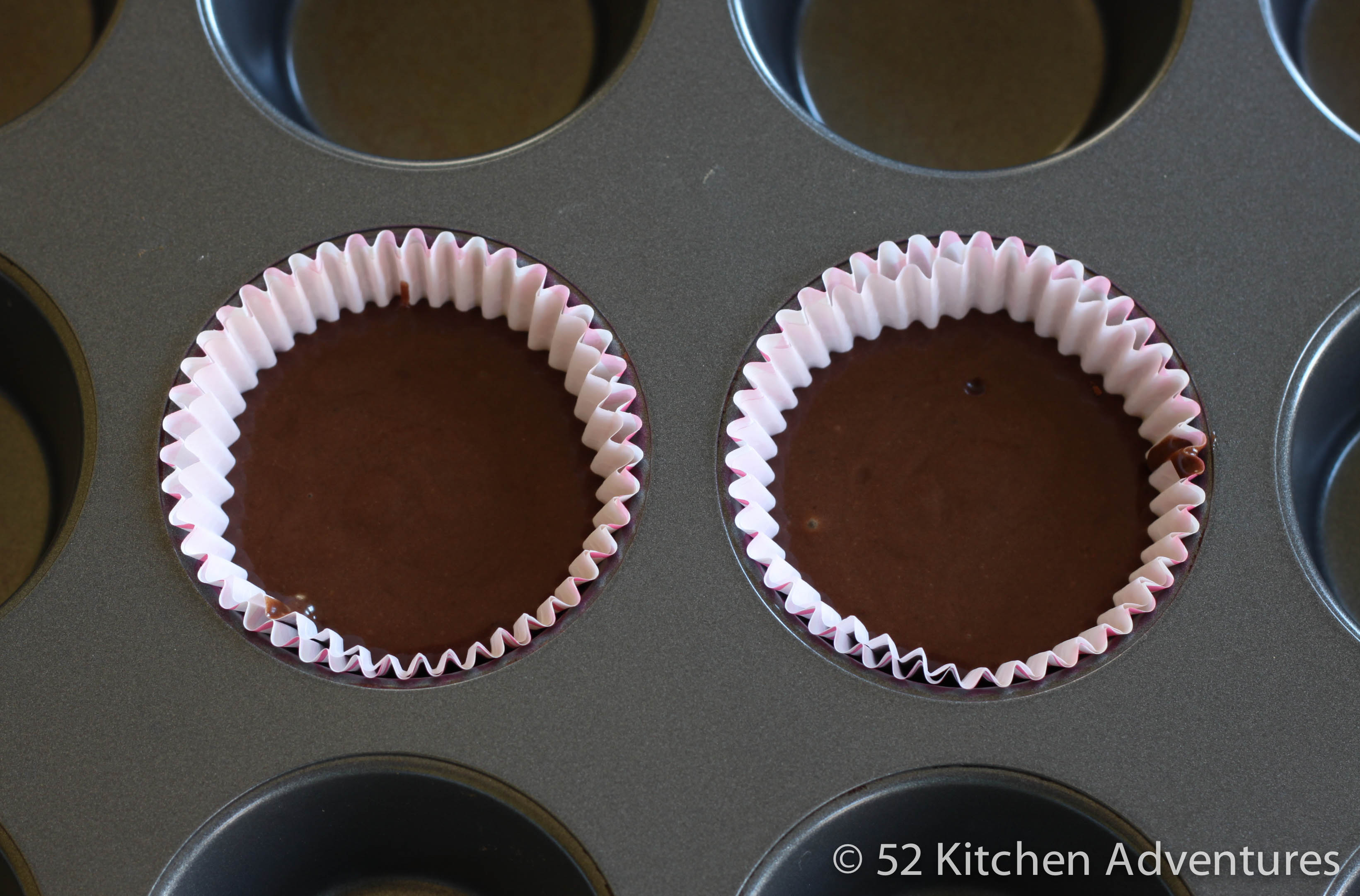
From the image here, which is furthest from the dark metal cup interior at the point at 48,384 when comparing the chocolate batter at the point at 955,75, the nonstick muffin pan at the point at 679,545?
the chocolate batter at the point at 955,75

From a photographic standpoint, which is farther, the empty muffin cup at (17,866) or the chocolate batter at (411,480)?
the chocolate batter at (411,480)

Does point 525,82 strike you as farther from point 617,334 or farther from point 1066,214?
point 1066,214

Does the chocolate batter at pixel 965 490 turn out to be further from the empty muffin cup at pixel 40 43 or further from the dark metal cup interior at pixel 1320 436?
the empty muffin cup at pixel 40 43

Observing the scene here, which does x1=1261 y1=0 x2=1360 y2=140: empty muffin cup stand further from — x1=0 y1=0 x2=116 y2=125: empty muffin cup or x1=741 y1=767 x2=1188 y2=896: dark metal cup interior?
x1=0 y1=0 x2=116 y2=125: empty muffin cup

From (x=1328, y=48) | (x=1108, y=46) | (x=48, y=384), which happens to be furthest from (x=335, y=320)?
(x=1328, y=48)

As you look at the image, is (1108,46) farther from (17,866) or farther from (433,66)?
(17,866)
